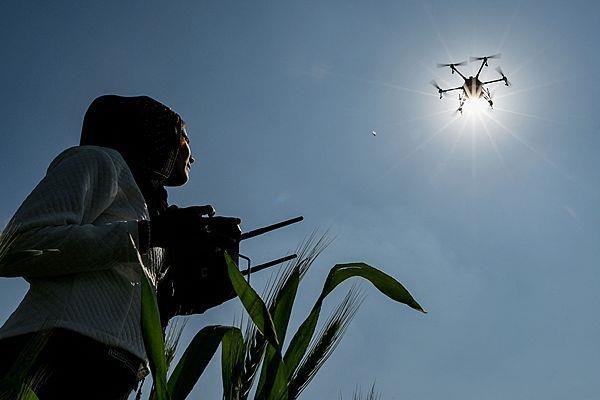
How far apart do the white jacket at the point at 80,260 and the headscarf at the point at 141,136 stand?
24 centimetres

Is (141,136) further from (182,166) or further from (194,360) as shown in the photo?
(194,360)

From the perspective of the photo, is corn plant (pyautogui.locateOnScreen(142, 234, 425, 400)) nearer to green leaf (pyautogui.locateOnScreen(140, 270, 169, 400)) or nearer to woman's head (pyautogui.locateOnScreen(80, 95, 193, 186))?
green leaf (pyautogui.locateOnScreen(140, 270, 169, 400))

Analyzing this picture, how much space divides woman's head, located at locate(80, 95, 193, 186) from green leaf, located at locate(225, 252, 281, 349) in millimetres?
828

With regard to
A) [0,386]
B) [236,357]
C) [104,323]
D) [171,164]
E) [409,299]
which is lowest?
[0,386]

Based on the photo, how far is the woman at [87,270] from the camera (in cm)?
132

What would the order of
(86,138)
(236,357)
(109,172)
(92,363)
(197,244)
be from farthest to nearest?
(86,138) → (109,172) → (197,244) → (92,363) → (236,357)

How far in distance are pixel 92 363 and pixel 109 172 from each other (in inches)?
18.6

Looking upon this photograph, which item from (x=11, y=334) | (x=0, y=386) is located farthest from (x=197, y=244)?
(x=0, y=386)

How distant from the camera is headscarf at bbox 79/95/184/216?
182 centimetres

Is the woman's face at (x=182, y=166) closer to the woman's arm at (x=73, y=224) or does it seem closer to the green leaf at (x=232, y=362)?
the woman's arm at (x=73, y=224)

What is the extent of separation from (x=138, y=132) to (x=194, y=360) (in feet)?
3.06

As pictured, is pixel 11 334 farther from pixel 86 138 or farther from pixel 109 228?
pixel 86 138

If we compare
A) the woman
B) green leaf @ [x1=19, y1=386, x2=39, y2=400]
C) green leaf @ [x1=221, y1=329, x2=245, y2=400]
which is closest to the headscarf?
the woman

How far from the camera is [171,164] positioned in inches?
74.7
